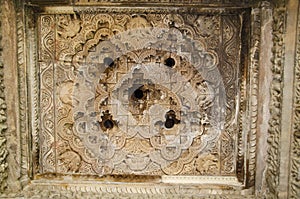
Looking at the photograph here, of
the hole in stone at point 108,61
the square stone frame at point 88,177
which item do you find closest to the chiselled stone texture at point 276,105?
the square stone frame at point 88,177

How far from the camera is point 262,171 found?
2.11 metres

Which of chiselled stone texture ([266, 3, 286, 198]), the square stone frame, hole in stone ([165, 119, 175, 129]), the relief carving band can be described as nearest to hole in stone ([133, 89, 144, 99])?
the relief carving band

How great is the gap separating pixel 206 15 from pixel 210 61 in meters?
0.26

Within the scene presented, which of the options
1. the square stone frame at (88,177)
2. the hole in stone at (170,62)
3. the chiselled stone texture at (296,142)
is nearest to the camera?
the chiselled stone texture at (296,142)

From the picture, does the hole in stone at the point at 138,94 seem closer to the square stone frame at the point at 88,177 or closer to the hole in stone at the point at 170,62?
the hole in stone at the point at 170,62

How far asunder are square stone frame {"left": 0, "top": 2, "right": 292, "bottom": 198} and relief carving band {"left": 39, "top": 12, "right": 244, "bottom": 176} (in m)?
0.06

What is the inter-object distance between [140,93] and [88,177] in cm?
59

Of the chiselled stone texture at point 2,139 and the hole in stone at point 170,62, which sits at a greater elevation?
the hole in stone at point 170,62

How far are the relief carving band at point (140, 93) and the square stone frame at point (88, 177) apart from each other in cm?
6

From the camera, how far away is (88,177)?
221 centimetres

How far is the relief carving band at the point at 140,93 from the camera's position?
82.4 inches

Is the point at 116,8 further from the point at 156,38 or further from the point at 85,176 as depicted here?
the point at 85,176

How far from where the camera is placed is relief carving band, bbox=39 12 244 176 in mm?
2092

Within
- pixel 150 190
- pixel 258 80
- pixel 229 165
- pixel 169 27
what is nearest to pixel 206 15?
pixel 169 27
